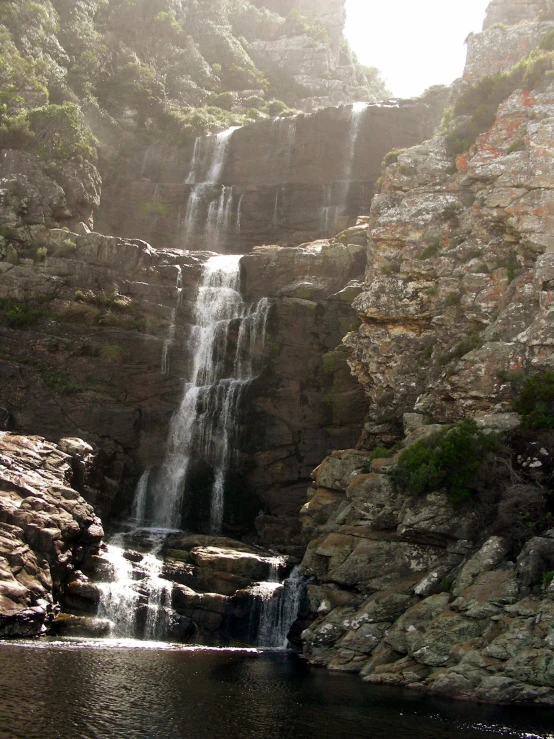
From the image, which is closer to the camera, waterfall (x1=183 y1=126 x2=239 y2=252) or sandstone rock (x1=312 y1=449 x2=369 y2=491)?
sandstone rock (x1=312 y1=449 x2=369 y2=491)

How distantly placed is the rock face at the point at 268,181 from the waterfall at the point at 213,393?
1083cm

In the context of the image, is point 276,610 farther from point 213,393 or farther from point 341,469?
point 213,393

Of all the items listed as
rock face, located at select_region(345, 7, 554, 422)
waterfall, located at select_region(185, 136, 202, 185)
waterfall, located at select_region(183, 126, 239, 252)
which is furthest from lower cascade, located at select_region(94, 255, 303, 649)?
waterfall, located at select_region(185, 136, 202, 185)

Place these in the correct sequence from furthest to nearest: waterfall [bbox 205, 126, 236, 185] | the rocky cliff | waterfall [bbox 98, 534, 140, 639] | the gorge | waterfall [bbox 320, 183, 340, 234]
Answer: waterfall [bbox 205, 126, 236, 185], waterfall [bbox 320, 183, 340, 234], waterfall [bbox 98, 534, 140, 639], the gorge, the rocky cliff

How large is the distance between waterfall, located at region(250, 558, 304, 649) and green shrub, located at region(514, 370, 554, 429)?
1140 cm

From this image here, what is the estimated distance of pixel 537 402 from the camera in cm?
2778

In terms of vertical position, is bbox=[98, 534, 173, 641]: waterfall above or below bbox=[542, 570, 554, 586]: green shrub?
below

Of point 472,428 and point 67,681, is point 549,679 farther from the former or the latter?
point 67,681

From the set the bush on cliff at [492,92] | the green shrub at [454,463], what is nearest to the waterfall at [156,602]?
the green shrub at [454,463]

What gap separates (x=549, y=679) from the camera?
2011 cm

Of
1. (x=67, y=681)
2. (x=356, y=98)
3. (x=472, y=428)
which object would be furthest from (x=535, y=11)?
(x=67, y=681)

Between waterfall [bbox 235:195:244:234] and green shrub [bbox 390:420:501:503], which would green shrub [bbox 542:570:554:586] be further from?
waterfall [bbox 235:195:244:234]

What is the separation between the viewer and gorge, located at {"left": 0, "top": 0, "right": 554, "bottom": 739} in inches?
1009

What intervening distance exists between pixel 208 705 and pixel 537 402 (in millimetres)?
15997
